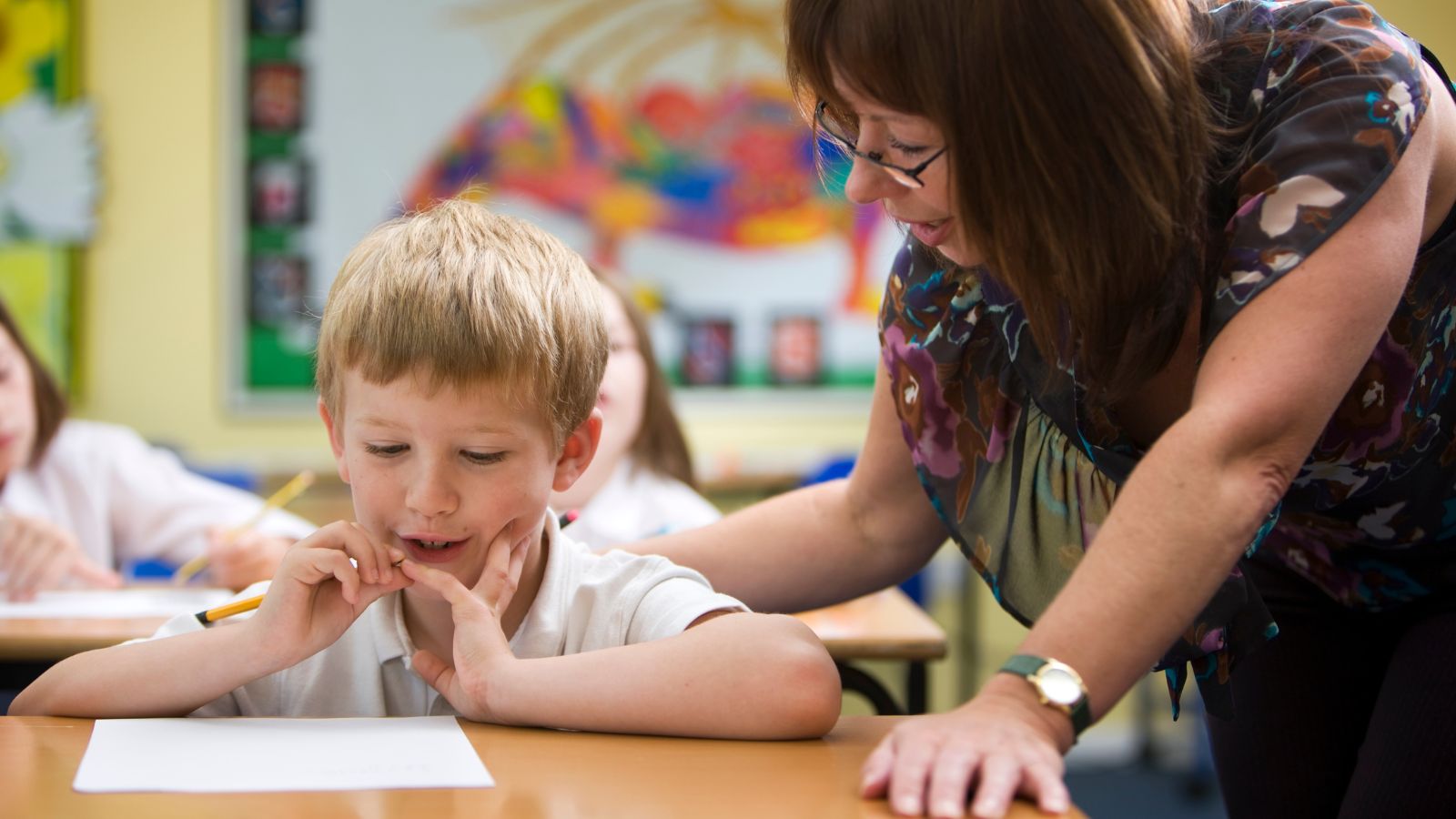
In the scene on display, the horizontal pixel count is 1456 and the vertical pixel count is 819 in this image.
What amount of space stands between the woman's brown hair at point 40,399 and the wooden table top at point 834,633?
0.82 meters

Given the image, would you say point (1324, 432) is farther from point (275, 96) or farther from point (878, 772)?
point (275, 96)

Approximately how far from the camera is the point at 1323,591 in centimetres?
134

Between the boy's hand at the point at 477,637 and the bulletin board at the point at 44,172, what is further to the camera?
the bulletin board at the point at 44,172

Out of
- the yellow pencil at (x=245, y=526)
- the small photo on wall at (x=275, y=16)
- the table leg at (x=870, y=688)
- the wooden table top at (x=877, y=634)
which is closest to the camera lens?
the wooden table top at (x=877, y=634)

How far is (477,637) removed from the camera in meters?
1.06

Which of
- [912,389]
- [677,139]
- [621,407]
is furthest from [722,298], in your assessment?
[912,389]

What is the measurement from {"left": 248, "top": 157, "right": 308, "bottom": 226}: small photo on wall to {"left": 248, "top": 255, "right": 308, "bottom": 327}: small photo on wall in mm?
108

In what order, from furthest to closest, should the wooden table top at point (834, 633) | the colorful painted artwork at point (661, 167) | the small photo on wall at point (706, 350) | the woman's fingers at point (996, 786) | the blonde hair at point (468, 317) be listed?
the small photo on wall at point (706, 350) < the colorful painted artwork at point (661, 167) < the wooden table top at point (834, 633) < the blonde hair at point (468, 317) < the woman's fingers at point (996, 786)

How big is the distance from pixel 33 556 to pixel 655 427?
106 centimetres

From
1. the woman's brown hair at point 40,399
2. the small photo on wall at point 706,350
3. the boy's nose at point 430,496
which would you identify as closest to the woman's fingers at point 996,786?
the boy's nose at point 430,496

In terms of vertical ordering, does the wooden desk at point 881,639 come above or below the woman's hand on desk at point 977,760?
below

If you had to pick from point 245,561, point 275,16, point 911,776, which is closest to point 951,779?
point 911,776

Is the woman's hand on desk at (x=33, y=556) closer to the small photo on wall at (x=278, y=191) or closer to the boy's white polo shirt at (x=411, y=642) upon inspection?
the boy's white polo shirt at (x=411, y=642)

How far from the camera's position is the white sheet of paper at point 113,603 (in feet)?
5.82
